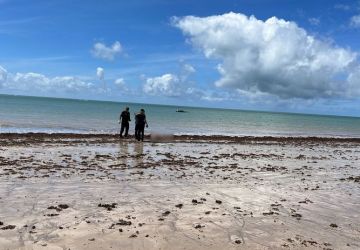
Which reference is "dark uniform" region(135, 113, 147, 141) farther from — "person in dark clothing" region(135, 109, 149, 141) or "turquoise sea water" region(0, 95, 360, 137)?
"turquoise sea water" region(0, 95, 360, 137)

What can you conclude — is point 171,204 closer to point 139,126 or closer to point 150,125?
point 139,126

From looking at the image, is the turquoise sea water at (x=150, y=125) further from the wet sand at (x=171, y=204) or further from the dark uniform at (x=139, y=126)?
the wet sand at (x=171, y=204)

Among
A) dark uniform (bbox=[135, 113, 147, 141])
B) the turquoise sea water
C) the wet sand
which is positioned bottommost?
the turquoise sea water

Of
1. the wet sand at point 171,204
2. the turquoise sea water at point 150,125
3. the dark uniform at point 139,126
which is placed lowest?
the turquoise sea water at point 150,125

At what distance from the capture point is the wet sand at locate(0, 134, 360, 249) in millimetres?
7926

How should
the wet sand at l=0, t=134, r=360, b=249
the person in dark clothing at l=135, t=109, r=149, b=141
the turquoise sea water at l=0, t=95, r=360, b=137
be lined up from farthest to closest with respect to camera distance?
the turquoise sea water at l=0, t=95, r=360, b=137 → the person in dark clothing at l=135, t=109, r=149, b=141 → the wet sand at l=0, t=134, r=360, b=249

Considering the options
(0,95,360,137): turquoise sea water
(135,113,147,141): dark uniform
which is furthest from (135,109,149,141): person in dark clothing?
(0,95,360,137): turquoise sea water

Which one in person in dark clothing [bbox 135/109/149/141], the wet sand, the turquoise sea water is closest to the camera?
the wet sand

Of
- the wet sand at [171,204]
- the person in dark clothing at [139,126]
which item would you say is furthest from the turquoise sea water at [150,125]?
the wet sand at [171,204]

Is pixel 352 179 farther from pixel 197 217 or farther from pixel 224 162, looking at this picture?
pixel 197 217

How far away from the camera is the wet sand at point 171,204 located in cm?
793

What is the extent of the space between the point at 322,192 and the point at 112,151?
37.2 ft

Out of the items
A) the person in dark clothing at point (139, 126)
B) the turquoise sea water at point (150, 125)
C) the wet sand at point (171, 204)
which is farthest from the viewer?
the turquoise sea water at point (150, 125)

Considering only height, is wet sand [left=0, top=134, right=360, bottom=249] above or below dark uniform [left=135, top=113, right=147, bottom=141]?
below
